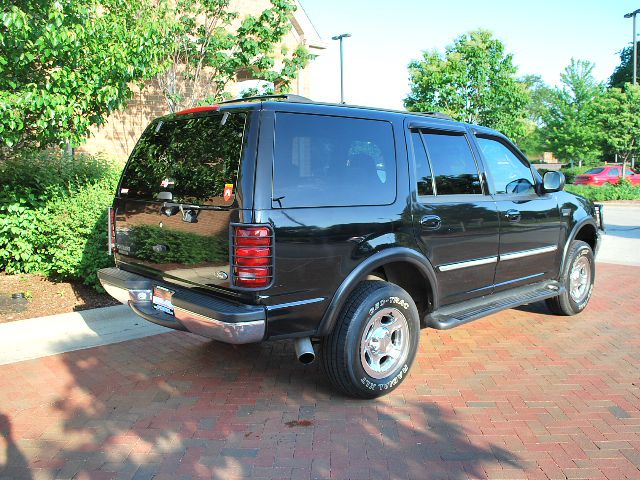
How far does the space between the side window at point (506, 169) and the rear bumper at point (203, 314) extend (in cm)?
279

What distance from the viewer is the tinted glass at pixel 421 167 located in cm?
459

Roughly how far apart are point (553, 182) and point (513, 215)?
702mm

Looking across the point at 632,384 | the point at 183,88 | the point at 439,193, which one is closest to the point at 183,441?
the point at 439,193

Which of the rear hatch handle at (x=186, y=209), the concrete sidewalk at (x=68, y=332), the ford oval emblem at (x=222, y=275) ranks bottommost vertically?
the concrete sidewalk at (x=68, y=332)

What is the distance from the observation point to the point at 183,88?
37.5 feet

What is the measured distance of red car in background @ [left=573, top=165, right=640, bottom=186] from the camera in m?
28.9

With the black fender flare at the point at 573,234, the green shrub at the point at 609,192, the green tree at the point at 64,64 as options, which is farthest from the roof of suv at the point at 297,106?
the green shrub at the point at 609,192

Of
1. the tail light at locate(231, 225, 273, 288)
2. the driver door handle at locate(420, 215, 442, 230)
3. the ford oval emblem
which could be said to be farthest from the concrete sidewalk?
the driver door handle at locate(420, 215, 442, 230)

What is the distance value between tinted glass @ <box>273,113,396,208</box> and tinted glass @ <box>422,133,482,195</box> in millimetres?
516

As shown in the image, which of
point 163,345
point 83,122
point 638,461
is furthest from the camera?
point 83,122

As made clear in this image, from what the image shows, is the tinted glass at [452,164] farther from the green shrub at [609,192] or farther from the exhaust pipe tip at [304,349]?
the green shrub at [609,192]

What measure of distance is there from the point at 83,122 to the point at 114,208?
179cm

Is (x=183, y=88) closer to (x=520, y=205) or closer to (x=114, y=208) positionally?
(x=114, y=208)

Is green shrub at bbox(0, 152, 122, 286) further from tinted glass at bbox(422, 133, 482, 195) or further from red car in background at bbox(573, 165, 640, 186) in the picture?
red car in background at bbox(573, 165, 640, 186)
